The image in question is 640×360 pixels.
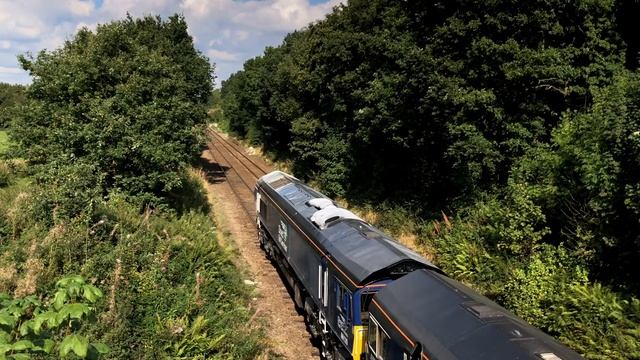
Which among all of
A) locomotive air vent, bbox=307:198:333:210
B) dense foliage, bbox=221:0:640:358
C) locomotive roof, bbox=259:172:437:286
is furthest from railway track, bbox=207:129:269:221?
locomotive roof, bbox=259:172:437:286

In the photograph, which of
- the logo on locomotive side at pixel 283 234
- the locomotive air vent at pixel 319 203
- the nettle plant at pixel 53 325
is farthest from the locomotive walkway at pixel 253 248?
the nettle plant at pixel 53 325

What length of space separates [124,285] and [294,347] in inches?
188

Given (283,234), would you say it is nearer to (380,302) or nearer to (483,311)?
(380,302)

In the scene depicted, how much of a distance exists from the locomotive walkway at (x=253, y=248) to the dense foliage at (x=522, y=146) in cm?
561

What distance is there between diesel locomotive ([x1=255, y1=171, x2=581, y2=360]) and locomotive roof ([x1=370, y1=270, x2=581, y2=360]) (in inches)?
0.5

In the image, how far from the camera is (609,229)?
1038 cm

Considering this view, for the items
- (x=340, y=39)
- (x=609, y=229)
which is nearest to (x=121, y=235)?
(x=609, y=229)

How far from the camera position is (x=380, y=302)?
329 inches

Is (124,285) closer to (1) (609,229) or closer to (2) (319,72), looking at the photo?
(1) (609,229)

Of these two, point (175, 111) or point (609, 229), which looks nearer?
point (609, 229)

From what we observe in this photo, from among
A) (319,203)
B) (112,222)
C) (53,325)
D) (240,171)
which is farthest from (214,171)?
(53,325)

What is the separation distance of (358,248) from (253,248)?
10.3 m

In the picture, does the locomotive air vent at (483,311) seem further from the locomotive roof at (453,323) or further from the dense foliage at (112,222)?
the dense foliage at (112,222)

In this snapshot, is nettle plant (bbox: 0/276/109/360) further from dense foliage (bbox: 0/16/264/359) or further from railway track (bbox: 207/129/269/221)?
railway track (bbox: 207/129/269/221)
